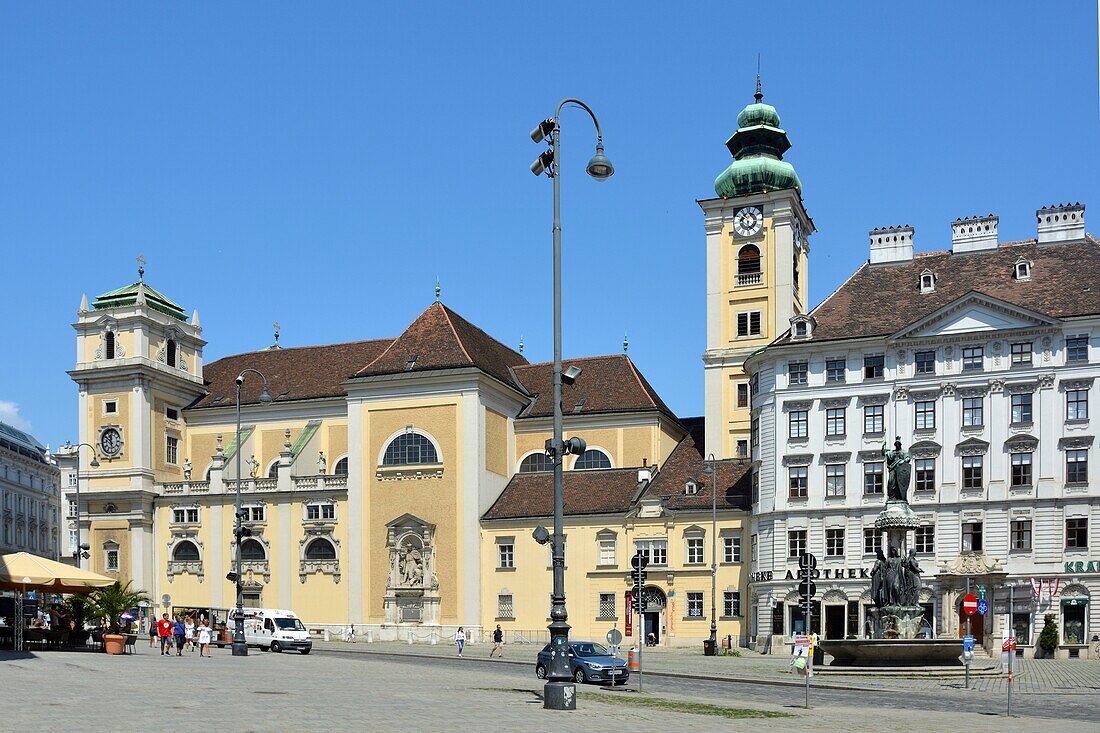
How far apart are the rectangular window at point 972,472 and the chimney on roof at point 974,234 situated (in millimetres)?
11519

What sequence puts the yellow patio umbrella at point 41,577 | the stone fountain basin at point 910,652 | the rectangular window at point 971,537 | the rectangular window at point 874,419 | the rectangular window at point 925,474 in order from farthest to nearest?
the rectangular window at point 874,419 < the rectangular window at point 925,474 < the rectangular window at point 971,537 < the stone fountain basin at point 910,652 < the yellow patio umbrella at point 41,577

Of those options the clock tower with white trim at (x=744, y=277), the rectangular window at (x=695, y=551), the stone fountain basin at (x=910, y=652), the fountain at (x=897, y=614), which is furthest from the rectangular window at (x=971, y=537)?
the stone fountain basin at (x=910, y=652)

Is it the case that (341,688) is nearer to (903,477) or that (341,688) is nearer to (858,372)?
(903,477)

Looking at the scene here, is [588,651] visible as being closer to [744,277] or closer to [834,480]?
[834,480]

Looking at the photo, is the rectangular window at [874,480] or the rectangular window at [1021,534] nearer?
the rectangular window at [1021,534]

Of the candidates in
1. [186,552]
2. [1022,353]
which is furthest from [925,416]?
[186,552]

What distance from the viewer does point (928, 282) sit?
222ft

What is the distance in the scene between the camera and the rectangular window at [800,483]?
66250 mm

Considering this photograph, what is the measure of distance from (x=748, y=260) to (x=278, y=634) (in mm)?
33683

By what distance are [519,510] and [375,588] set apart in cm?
935

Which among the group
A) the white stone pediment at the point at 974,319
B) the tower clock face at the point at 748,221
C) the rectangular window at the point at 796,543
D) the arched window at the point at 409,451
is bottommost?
the rectangular window at the point at 796,543

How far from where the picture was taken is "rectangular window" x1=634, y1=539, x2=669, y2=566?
71.9 meters

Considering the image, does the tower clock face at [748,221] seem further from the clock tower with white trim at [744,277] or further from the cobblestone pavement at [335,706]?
the cobblestone pavement at [335,706]

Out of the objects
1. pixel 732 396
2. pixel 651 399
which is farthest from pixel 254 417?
pixel 732 396
